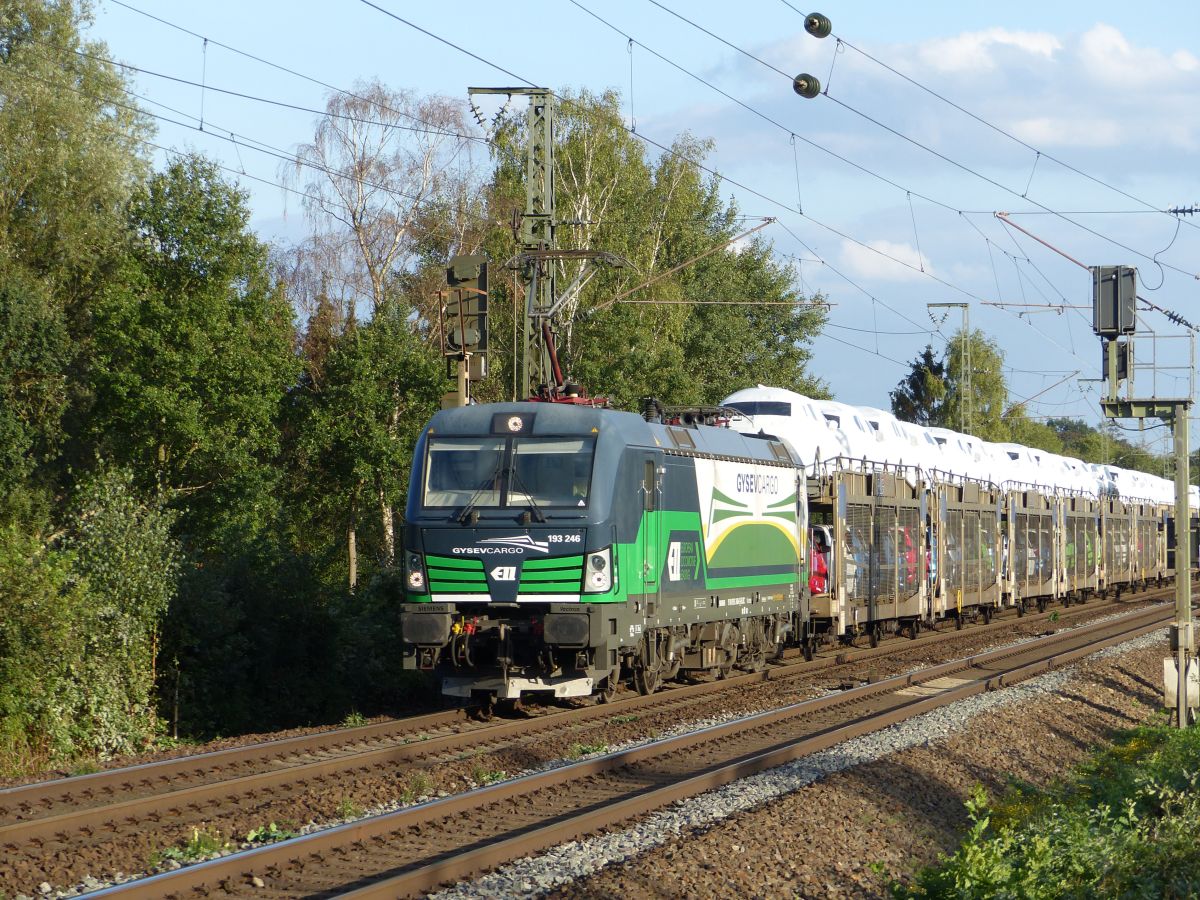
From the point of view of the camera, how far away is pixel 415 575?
50.5 feet

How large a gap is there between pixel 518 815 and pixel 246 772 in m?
3.06

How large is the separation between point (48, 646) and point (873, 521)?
1516 cm

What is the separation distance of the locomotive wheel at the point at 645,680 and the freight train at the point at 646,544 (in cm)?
3


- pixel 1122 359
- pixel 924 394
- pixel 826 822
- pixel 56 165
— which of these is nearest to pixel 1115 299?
pixel 1122 359

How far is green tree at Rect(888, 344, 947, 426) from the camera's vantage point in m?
82.5

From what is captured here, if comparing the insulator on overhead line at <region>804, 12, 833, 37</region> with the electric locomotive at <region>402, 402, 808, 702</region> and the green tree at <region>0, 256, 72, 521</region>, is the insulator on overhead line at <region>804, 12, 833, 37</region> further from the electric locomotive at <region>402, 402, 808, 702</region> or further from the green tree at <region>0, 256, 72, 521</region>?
the green tree at <region>0, 256, 72, 521</region>

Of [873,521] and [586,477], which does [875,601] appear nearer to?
[873,521]

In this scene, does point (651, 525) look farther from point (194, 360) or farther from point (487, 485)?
point (194, 360)

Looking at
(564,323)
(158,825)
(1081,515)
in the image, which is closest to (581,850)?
(158,825)

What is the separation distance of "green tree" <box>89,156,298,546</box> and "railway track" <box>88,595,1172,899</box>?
767 inches

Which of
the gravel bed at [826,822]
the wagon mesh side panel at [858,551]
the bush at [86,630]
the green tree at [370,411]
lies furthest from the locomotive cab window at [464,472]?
the green tree at [370,411]

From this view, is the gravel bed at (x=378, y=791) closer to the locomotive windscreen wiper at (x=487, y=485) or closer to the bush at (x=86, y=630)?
the locomotive windscreen wiper at (x=487, y=485)

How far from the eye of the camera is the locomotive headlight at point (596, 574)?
14.9 metres

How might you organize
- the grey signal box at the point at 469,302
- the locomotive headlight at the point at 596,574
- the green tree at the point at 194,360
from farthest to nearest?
the green tree at the point at 194,360, the grey signal box at the point at 469,302, the locomotive headlight at the point at 596,574
